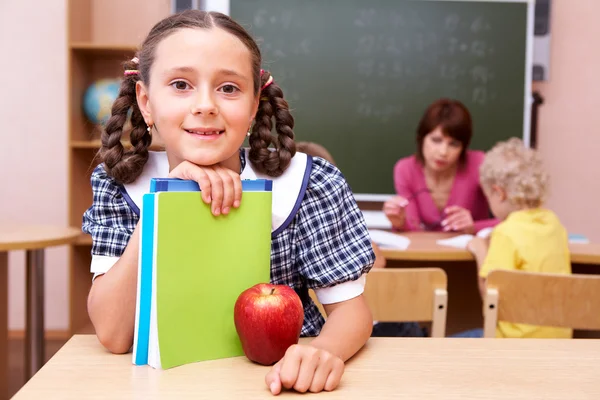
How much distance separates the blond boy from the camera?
231 cm

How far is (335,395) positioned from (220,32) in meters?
0.53

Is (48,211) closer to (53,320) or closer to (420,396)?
(53,320)

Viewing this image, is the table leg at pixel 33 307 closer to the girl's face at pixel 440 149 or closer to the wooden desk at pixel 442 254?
the wooden desk at pixel 442 254

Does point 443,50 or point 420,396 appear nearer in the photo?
point 420,396

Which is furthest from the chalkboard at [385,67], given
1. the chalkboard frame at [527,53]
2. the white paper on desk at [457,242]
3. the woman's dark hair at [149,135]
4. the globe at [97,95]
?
the woman's dark hair at [149,135]

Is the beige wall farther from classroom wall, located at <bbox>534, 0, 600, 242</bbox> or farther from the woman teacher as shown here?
the woman teacher

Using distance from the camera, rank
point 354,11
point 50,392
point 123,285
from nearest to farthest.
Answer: point 50,392 < point 123,285 < point 354,11

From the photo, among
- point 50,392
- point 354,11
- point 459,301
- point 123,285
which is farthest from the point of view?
point 354,11

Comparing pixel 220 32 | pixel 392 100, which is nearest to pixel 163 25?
pixel 220 32

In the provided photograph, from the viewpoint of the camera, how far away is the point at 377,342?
100 cm

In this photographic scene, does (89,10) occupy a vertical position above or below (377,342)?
above

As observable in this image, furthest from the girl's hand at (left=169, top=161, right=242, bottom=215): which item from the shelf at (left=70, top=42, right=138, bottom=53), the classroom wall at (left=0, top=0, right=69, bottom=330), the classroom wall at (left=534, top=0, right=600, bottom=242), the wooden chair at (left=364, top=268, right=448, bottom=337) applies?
the classroom wall at (left=534, top=0, right=600, bottom=242)

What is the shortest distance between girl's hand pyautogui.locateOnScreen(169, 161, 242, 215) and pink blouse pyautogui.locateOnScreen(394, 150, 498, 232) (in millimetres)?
2547

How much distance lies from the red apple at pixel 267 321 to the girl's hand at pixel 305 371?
0.04 m
